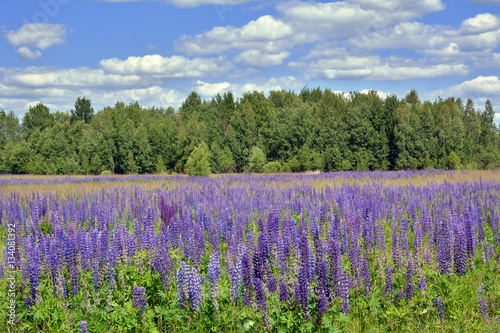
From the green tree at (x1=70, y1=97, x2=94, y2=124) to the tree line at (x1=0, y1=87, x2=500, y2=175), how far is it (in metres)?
14.7

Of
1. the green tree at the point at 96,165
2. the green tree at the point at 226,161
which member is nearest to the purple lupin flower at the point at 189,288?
the green tree at the point at 226,161

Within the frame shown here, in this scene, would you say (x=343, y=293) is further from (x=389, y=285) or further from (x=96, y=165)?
(x=96, y=165)

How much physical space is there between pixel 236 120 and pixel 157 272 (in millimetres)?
64824

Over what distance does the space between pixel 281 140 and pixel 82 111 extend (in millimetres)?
53868

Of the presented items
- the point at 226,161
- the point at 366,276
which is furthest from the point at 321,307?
the point at 226,161

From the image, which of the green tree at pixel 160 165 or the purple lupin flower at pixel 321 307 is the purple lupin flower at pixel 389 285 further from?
the green tree at pixel 160 165

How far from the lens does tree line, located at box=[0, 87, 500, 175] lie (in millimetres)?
54531

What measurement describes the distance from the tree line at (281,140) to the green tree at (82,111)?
14.7m

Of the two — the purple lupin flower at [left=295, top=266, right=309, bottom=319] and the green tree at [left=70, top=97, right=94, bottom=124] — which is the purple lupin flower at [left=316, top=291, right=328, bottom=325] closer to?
the purple lupin flower at [left=295, top=266, right=309, bottom=319]

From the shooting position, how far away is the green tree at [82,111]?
3686 inches

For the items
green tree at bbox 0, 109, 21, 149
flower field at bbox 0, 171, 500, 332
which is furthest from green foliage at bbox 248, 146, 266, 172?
green tree at bbox 0, 109, 21, 149

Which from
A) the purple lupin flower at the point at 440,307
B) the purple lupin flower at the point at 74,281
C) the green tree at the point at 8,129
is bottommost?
the purple lupin flower at the point at 440,307

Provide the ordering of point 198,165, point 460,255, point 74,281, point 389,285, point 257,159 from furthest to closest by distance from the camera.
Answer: point 257,159 → point 198,165 → point 460,255 → point 74,281 → point 389,285

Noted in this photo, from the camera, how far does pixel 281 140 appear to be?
65000mm
